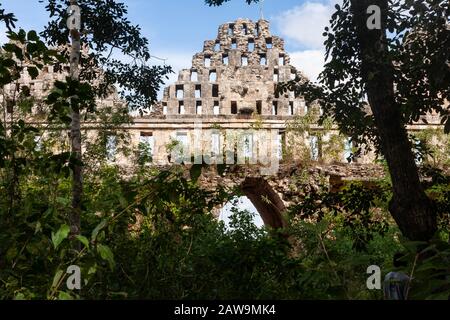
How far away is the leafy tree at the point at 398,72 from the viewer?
4520mm

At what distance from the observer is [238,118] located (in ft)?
65.2

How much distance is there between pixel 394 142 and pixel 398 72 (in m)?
0.66

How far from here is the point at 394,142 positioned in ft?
16.5

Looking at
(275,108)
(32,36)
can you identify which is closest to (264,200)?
(275,108)

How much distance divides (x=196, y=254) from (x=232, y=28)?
19.0 m

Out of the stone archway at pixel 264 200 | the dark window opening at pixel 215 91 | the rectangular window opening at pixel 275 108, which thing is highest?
the dark window opening at pixel 215 91

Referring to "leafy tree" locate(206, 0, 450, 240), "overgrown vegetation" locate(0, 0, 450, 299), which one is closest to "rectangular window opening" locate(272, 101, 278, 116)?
"overgrown vegetation" locate(0, 0, 450, 299)

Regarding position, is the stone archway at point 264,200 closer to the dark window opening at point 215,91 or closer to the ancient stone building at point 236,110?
the ancient stone building at point 236,110

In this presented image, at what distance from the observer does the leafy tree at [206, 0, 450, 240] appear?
14.8ft

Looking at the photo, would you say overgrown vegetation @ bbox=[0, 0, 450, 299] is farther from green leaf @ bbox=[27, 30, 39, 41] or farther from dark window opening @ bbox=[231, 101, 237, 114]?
dark window opening @ bbox=[231, 101, 237, 114]

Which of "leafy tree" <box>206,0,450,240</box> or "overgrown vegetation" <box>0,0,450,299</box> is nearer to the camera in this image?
"overgrown vegetation" <box>0,0,450,299</box>

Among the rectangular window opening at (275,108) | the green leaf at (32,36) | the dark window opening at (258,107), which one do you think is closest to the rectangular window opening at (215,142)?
the dark window opening at (258,107)

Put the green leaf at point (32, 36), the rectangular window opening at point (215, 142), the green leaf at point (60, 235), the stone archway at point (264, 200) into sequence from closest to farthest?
the green leaf at point (60, 235)
the green leaf at point (32, 36)
the stone archway at point (264, 200)
the rectangular window opening at point (215, 142)

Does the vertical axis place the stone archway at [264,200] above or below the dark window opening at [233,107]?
below
